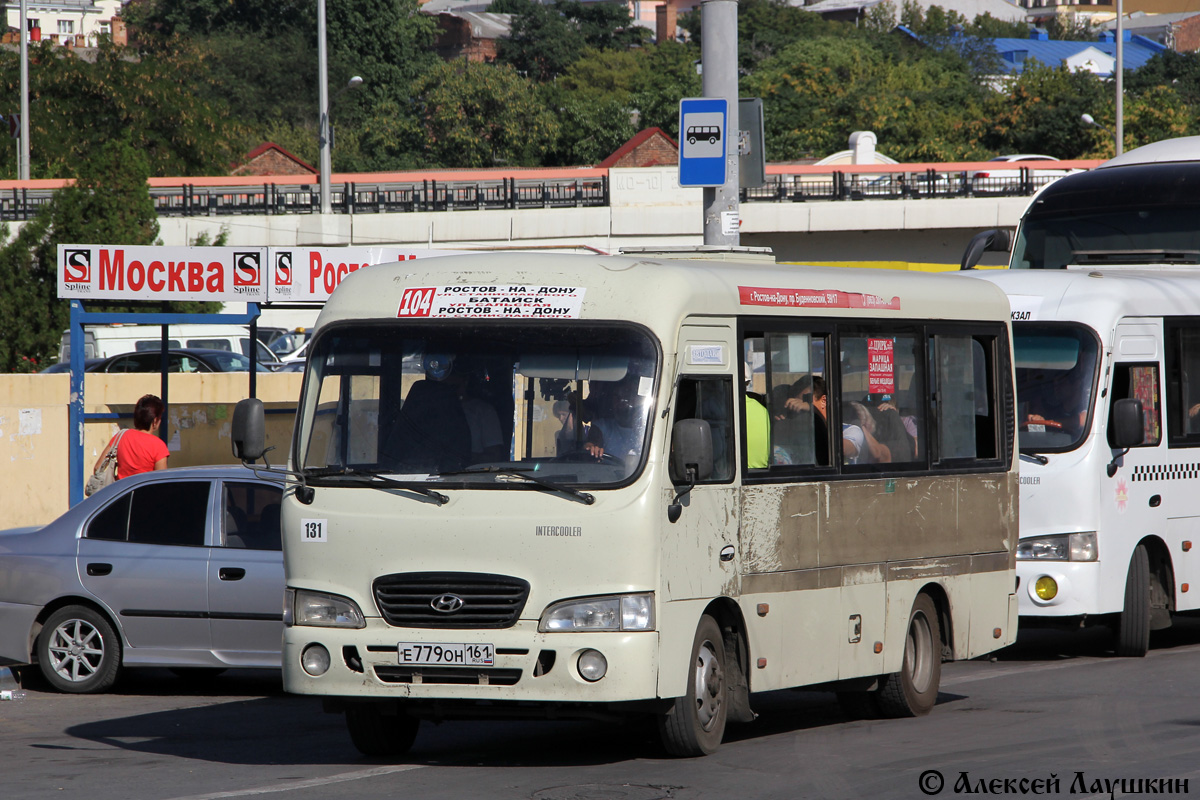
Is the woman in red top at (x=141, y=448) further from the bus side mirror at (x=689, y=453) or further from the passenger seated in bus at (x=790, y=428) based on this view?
the bus side mirror at (x=689, y=453)

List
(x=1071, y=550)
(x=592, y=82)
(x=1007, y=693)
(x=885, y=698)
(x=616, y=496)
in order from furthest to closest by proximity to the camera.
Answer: (x=592, y=82)
(x=1071, y=550)
(x=1007, y=693)
(x=885, y=698)
(x=616, y=496)

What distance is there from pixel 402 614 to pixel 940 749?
2799 mm

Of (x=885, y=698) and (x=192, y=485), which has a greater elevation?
(x=192, y=485)

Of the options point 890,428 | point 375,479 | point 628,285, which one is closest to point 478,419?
point 375,479

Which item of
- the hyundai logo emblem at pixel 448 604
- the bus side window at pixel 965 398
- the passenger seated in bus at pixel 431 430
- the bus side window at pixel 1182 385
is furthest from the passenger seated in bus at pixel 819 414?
the bus side window at pixel 1182 385

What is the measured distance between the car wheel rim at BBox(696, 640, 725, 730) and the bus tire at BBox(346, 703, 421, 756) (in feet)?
4.68

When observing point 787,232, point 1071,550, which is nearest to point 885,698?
point 1071,550

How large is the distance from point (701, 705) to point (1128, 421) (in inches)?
194

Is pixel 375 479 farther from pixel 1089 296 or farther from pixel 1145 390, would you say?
pixel 1145 390

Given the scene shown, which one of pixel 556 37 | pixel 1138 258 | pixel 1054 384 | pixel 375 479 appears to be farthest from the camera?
pixel 556 37

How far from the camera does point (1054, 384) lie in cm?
1182

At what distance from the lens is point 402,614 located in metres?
7.46

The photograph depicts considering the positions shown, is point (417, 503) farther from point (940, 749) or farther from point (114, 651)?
point (114, 651)

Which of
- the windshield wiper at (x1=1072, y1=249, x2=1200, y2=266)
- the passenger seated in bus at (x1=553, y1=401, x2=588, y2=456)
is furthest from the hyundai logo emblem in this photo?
the windshield wiper at (x1=1072, y1=249, x2=1200, y2=266)
